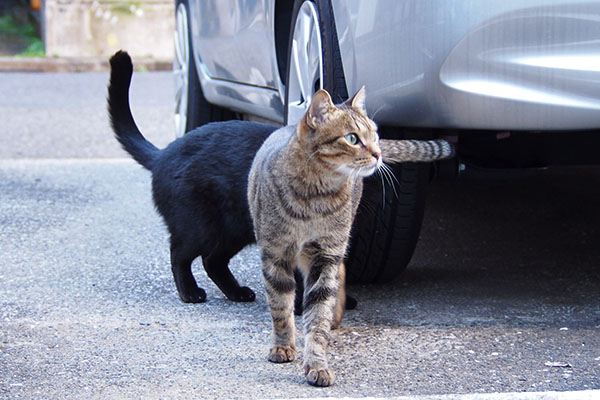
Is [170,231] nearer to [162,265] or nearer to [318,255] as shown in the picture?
[162,265]

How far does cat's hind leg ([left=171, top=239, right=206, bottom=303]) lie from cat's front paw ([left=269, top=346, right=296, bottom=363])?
0.69 meters

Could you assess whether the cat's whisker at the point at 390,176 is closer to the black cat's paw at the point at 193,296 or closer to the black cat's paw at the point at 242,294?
the black cat's paw at the point at 242,294

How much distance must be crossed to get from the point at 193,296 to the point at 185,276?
8 cm

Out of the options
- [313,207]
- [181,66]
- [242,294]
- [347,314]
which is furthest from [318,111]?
[181,66]

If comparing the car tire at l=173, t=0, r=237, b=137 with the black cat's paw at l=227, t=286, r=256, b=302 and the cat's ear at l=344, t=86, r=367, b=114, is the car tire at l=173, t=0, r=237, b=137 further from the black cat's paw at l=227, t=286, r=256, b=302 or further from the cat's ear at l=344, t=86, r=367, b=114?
the cat's ear at l=344, t=86, r=367, b=114

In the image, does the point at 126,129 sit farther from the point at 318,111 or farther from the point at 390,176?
the point at 318,111

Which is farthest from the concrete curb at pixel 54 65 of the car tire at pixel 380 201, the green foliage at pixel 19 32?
the car tire at pixel 380 201

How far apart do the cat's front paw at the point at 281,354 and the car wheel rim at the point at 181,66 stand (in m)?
2.80

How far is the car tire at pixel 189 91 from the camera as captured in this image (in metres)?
5.05

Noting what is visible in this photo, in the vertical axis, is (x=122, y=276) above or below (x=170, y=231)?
below

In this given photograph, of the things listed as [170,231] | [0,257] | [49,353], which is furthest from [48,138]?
[49,353]

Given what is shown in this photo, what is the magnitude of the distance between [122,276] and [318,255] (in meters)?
1.14

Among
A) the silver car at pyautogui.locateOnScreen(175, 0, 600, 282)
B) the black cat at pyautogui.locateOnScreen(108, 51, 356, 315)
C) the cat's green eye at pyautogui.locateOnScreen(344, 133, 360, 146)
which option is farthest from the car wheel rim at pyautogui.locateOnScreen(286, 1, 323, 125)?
the cat's green eye at pyautogui.locateOnScreen(344, 133, 360, 146)

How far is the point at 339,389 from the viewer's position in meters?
2.34
